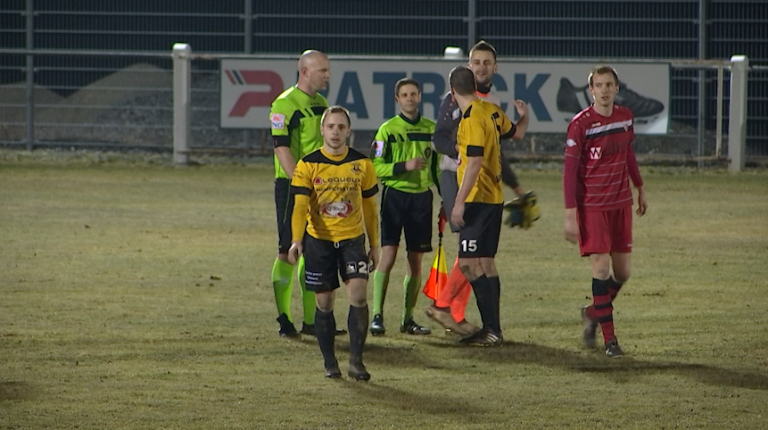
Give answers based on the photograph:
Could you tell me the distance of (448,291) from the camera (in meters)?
9.42

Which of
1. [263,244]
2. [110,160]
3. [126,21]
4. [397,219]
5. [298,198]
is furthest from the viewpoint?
[126,21]

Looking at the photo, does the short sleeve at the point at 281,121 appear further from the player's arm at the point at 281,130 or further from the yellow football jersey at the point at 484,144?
the yellow football jersey at the point at 484,144

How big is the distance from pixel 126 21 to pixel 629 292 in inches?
686

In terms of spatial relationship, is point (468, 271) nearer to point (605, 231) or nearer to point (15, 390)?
point (605, 231)

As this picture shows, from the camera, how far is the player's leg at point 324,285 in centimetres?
796

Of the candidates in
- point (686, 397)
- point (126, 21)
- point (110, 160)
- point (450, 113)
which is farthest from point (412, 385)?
point (126, 21)

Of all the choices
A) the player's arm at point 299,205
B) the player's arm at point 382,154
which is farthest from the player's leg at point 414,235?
the player's arm at point 299,205

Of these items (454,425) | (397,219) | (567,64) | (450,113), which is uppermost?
(567,64)

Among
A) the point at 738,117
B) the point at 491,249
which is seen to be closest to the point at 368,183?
the point at 491,249

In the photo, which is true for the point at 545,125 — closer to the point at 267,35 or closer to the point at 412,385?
the point at 267,35

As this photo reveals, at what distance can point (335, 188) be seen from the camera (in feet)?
26.2

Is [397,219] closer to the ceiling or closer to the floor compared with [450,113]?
closer to the floor

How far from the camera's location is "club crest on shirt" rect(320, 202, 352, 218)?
8.01m

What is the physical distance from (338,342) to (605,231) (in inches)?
76.8
